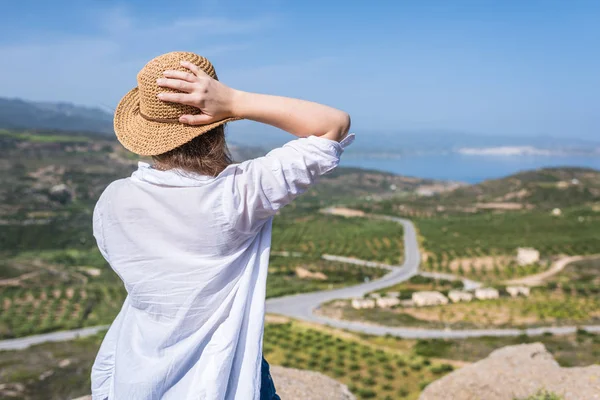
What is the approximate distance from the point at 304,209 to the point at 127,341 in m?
94.0

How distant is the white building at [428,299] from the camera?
31438 millimetres

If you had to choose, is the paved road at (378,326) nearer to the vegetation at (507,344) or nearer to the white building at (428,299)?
the vegetation at (507,344)

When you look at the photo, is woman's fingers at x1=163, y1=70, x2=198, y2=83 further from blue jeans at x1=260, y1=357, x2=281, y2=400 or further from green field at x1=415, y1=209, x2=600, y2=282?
green field at x1=415, y1=209, x2=600, y2=282

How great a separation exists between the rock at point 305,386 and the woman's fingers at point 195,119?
7.41 m

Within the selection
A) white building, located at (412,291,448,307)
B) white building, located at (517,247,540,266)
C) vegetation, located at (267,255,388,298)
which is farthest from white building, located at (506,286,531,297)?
white building, located at (517,247,540,266)

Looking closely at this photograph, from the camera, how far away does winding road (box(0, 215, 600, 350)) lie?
920 inches

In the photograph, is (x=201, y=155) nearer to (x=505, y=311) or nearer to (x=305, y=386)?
(x=305, y=386)

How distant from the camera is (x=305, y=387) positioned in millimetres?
9508

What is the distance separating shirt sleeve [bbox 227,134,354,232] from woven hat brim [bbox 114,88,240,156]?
0.22 m

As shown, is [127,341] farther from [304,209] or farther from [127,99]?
[304,209]

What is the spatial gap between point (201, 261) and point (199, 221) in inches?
5.9

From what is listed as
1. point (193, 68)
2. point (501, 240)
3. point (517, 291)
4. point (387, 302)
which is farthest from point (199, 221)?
point (501, 240)

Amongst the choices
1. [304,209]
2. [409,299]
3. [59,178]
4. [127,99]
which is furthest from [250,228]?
[59,178]

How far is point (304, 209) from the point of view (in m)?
96.0
